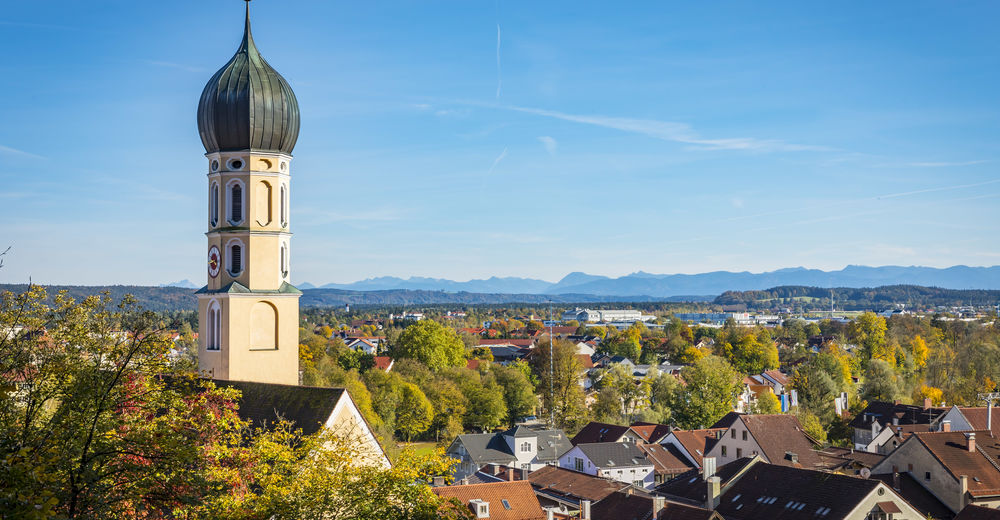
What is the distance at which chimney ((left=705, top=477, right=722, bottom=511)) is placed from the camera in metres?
39.8

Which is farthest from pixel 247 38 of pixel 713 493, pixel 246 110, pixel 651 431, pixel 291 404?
pixel 651 431

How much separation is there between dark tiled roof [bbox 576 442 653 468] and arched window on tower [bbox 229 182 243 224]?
30863 millimetres

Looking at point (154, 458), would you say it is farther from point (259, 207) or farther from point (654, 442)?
point (654, 442)

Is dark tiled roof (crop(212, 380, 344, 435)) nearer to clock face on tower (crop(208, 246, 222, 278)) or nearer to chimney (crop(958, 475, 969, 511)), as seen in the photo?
clock face on tower (crop(208, 246, 222, 278))

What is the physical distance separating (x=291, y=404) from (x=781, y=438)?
37.4 m

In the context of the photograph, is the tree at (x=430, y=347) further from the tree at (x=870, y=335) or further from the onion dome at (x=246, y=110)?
the onion dome at (x=246, y=110)

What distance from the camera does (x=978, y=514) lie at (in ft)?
114

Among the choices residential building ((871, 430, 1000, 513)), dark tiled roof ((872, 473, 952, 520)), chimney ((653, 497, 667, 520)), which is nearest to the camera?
chimney ((653, 497, 667, 520))

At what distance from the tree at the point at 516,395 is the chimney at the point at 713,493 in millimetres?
45600

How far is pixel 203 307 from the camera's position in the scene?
34625mm

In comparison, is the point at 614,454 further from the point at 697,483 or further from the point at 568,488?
the point at 697,483

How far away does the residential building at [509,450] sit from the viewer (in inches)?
2494

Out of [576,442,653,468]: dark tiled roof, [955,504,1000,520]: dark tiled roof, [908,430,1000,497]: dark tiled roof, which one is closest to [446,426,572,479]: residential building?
[576,442,653,468]: dark tiled roof

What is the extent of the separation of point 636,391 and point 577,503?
1471 inches
